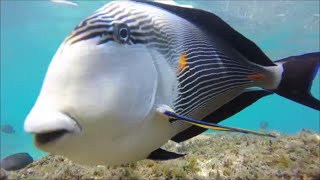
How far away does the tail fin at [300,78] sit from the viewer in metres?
2.64

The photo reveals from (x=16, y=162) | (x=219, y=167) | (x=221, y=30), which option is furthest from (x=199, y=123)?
(x=16, y=162)

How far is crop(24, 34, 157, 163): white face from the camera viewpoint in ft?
5.10

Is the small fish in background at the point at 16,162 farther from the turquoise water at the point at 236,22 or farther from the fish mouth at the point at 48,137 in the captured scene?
the turquoise water at the point at 236,22

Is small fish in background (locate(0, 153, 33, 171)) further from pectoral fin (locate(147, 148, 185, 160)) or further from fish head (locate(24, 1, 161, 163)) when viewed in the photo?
fish head (locate(24, 1, 161, 163))

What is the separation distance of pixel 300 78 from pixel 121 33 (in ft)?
5.30

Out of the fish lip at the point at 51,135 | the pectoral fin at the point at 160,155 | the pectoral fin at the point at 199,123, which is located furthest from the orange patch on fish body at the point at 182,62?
the fish lip at the point at 51,135

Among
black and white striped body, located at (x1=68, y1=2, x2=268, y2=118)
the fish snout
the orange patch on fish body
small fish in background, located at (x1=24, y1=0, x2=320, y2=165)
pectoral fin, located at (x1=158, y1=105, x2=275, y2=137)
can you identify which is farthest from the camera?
the orange patch on fish body

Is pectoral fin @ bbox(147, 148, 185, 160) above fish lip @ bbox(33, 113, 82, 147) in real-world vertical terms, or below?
below

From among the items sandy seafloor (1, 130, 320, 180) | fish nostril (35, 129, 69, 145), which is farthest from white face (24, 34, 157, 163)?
sandy seafloor (1, 130, 320, 180)

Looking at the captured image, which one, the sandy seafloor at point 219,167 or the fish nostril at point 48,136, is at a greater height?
the fish nostril at point 48,136

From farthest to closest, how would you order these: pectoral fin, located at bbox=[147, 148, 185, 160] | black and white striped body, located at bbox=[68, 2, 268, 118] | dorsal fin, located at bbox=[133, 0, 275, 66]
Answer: dorsal fin, located at bbox=[133, 0, 275, 66]
pectoral fin, located at bbox=[147, 148, 185, 160]
black and white striped body, located at bbox=[68, 2, 268, 118]

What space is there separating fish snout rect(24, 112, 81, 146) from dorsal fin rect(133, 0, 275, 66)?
1272mm

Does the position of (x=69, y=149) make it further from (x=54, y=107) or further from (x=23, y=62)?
(x=23, y=62)

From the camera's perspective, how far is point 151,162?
3.19 metres
